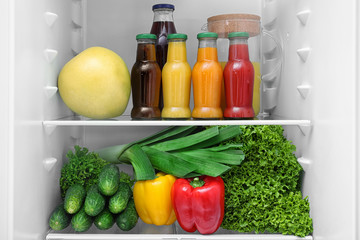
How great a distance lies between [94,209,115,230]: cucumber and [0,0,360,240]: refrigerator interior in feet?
0.11

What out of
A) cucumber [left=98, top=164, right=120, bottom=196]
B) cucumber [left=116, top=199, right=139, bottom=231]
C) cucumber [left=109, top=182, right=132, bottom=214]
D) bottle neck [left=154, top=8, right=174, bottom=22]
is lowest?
cucumber [left=116, top=199, right=139, bottom=231]

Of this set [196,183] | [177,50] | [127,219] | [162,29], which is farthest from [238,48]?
[127,219]

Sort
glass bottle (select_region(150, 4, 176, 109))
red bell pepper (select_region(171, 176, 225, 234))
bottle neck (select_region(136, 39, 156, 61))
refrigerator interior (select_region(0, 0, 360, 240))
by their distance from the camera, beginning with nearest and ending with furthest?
1. refrigerator interior (select_region(0, 0, 360, 240))
2. red bell pepper (select_region(171, 176, 225, 234))
3. bottle neck (select_region(136, 39, 156, 61))
4. glass bottle (select_region(150, 4, 176, 109))

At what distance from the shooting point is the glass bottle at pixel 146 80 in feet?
4.79

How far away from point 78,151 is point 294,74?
0.85 meters

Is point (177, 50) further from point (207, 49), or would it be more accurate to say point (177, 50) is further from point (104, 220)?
point (104, 220)

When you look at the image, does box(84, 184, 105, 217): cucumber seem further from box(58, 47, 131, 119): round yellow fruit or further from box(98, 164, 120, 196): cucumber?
box(58, 47, 131, 119): round yellow fruit

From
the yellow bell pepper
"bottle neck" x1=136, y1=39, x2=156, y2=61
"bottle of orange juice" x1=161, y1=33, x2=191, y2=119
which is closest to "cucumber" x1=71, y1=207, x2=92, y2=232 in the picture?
the yellow bell pepper

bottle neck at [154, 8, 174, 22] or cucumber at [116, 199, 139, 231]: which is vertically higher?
bottle neck at [154, 8, 174, 22]

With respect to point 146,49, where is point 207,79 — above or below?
below

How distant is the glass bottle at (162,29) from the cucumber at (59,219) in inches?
19.9

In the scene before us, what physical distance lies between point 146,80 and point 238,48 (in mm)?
334

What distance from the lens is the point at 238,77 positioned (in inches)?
56.5

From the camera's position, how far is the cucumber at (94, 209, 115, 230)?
1.38 meters
